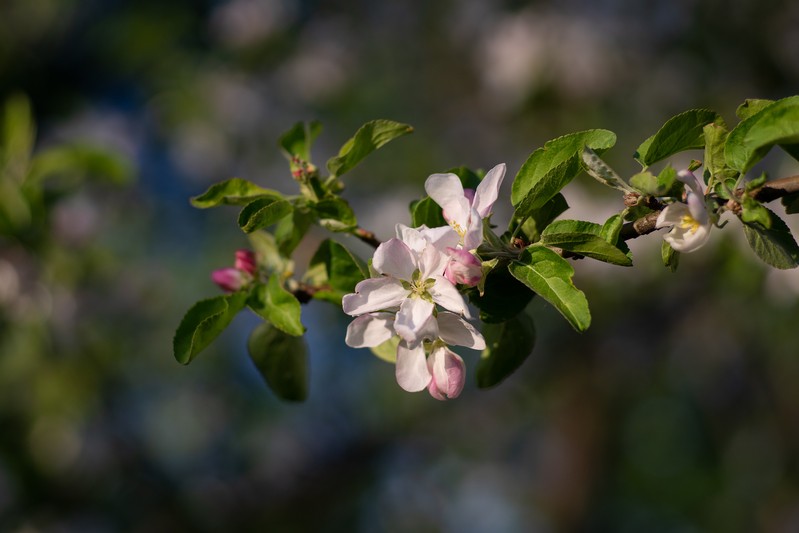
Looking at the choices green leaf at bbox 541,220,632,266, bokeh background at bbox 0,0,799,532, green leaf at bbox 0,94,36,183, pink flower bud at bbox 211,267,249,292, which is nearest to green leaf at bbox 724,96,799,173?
green leaf at bbox 541,220,632,266

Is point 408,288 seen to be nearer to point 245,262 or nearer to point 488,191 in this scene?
point 488,191

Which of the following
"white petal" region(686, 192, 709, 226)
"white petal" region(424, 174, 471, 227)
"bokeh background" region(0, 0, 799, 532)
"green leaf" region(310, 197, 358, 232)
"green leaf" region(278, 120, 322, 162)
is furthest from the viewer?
"bokeh background" region(0, 0, 799, 532)

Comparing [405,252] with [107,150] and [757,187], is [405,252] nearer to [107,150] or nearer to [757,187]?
[757,187]

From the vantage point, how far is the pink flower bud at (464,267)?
2.36 feet

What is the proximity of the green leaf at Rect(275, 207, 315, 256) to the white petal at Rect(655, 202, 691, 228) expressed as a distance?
0.40 m

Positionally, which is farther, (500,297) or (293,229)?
(293,229)

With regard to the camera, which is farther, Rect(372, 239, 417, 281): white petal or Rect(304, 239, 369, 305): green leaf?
Rect(304, 239, 369, 305): green leaf

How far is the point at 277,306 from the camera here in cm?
91

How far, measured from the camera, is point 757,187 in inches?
28.9

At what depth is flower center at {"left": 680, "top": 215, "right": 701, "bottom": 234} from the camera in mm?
733

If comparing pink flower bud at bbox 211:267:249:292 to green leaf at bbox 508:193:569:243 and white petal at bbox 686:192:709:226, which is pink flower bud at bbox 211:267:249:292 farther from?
white petal at bbox 686:192:709:226

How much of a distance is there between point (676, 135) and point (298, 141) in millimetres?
471

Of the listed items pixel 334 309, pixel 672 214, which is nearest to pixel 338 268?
pixel 672 214

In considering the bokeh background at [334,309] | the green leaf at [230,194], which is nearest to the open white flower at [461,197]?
the green leaf at [230,194]
